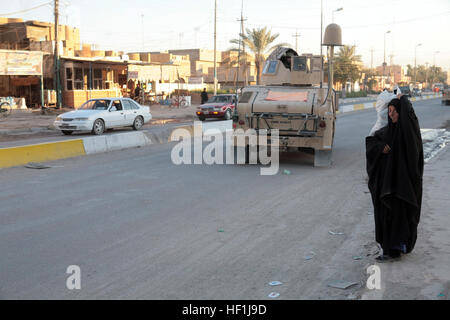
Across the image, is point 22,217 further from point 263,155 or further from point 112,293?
point 263,155

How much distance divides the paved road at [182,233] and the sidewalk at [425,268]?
264 millimetres

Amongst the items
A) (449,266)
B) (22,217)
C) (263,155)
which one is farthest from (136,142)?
(449,266)

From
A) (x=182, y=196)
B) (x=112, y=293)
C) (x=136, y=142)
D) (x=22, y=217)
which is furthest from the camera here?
(x=136, y=142)

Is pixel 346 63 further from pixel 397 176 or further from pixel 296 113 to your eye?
pixel 397 176

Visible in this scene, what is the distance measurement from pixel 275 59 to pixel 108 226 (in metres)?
8.88

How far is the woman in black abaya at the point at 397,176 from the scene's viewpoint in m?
4.59

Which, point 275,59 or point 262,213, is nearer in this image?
point 262,213

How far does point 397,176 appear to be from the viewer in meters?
4.67

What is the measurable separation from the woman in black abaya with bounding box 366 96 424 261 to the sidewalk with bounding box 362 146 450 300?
0.22 metres

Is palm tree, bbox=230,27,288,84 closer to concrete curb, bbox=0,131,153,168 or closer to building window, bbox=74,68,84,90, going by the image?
building window, bbox=74,68,84,90

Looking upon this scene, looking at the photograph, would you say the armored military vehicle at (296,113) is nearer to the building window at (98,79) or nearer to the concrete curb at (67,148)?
the concrete curb at (67,148)

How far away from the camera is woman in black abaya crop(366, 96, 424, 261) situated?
4.59 m

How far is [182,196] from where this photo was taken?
828 cm

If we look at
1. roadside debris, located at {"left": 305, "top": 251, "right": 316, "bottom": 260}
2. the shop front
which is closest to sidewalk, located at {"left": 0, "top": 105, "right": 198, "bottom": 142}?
the shop front
